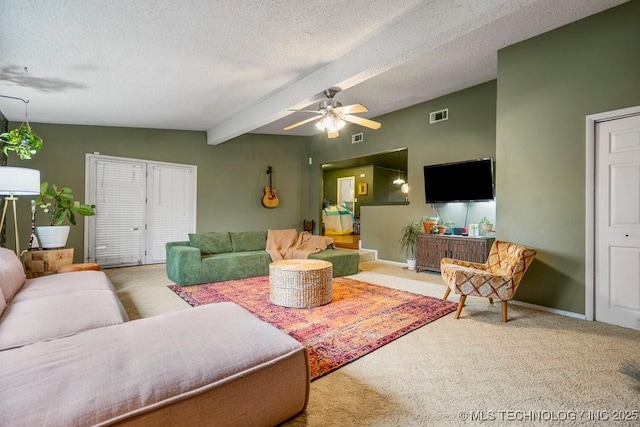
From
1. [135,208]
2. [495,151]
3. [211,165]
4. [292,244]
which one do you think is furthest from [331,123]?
[135,208]

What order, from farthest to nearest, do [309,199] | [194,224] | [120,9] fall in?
[309,199], [194,224], [120,9]

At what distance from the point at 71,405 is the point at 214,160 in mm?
6226

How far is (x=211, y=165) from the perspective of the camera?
6742mm

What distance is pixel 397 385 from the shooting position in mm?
1880

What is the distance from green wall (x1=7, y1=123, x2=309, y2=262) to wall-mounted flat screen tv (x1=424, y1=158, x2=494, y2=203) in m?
3.50

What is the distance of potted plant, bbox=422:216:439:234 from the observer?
530cm

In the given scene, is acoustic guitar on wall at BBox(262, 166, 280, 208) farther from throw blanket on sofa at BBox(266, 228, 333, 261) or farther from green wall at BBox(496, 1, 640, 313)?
green wall at BBox(496, 1, 640, 313)

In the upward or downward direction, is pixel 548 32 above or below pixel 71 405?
above

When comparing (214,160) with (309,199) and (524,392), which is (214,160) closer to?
(309,199)

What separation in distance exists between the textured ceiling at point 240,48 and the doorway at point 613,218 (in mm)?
1192

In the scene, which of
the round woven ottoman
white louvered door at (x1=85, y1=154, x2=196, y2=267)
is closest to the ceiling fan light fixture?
the round woven ottoman

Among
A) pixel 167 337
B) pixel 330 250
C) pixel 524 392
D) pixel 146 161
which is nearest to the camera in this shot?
pixel 167 337

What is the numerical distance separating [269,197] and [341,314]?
4665 mm

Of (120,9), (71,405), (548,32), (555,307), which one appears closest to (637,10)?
(548,32)
